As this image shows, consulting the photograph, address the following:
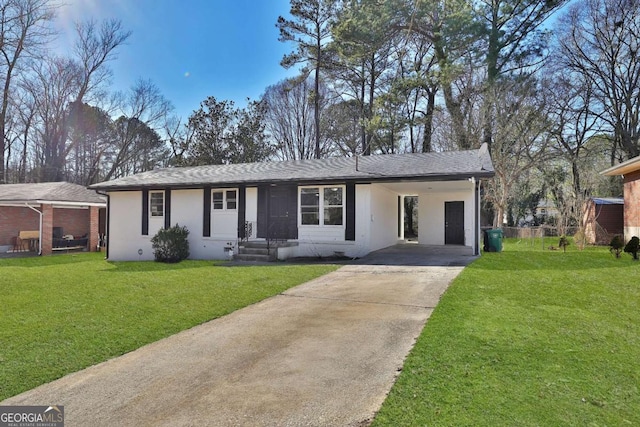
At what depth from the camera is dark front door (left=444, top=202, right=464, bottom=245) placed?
15250 millimetres

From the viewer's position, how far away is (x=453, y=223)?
15391 mm

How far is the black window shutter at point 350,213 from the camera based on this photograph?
12.1m

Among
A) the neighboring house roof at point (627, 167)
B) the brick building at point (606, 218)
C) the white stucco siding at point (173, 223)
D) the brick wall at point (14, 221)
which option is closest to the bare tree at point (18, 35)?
the brick wall at point (14, 221)

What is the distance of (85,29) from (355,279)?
2797 cm

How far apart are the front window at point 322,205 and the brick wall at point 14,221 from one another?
539 inches

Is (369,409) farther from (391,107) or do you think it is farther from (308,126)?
(308,126)

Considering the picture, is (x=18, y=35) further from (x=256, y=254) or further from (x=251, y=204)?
(x=256, y=254)

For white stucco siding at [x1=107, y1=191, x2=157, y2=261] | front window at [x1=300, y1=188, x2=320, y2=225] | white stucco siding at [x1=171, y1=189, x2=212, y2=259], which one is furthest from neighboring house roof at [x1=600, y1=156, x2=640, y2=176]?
white stucco siding at [x1=107, y1=191, x2=157, y2=261]

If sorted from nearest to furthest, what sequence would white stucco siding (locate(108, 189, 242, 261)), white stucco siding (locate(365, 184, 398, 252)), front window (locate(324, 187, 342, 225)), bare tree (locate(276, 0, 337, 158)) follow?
1. front window (locate(324, 187, 342, 225))
2. white stucco siding (locate(365, 184, 398, 252))
3. white stucco siding (locate(108, 189, 242, 261))
4. bare tree (locate(276, 0, 337, 158))

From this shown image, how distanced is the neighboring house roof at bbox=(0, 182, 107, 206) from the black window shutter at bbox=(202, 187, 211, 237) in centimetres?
692

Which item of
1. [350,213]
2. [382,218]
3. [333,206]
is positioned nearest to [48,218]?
[333,206]

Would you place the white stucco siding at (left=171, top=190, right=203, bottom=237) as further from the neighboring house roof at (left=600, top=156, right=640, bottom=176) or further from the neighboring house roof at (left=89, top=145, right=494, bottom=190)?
the neighboring house roof at (left=600, top=156, right=640, bottom=176)

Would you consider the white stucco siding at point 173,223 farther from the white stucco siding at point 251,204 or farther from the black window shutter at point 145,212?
the white stucco siding at point 251,204

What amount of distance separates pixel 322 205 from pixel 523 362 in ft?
31.0
